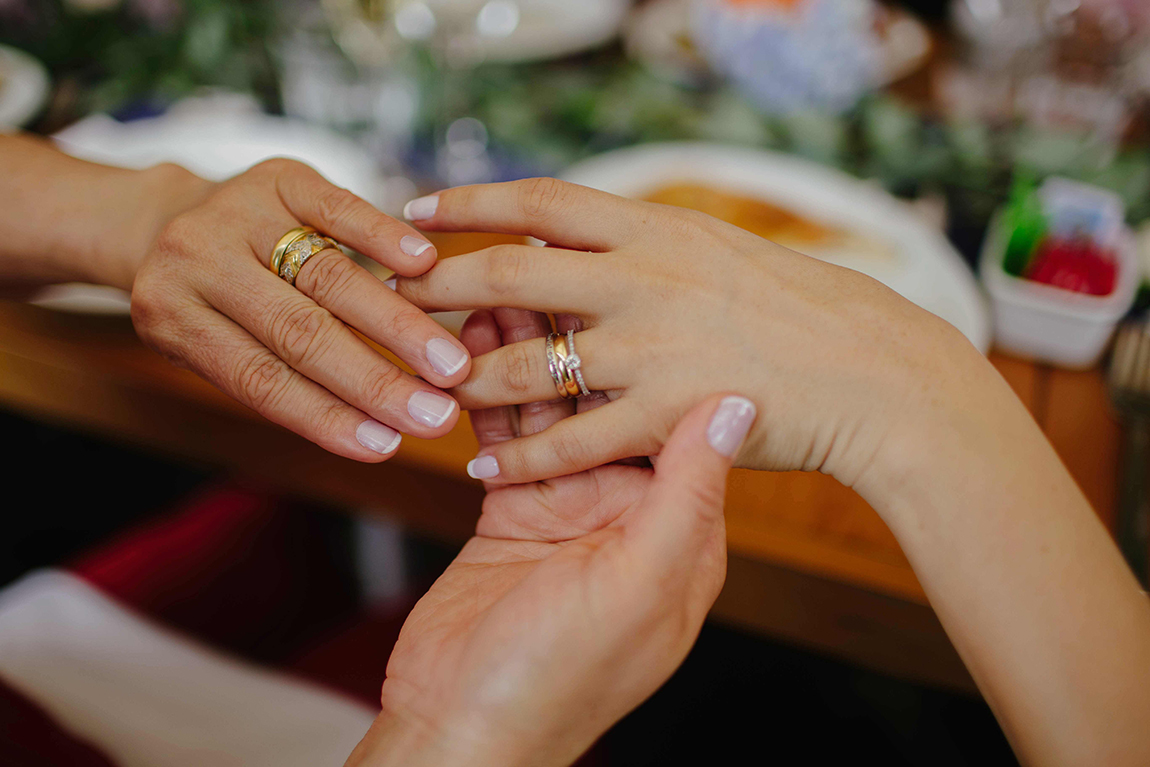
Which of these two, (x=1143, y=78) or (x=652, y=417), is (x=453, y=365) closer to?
(x=652, y=417)

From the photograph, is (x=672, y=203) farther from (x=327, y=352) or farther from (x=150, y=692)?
(x=150, y=692)

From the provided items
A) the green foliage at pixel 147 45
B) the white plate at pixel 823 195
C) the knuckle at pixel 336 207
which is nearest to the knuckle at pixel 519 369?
→ the knuckle at pixel 336 207

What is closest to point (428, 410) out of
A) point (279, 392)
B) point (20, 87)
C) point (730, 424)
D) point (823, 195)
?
point (279, 392)

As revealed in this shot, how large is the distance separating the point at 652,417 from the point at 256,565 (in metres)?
0.65

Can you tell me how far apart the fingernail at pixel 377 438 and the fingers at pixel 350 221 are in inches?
5.7

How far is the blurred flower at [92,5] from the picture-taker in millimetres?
1448

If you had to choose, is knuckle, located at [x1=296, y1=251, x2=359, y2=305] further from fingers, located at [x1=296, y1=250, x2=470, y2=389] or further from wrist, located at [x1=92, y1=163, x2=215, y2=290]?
wrist, located at [x1=92, y1=163, x2=215, y2=290]

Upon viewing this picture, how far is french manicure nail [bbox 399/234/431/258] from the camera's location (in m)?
0.68

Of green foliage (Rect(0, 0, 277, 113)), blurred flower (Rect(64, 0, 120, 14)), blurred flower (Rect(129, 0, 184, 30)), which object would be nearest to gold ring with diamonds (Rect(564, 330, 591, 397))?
green foliage (Rect(0, 0, 277, 113))

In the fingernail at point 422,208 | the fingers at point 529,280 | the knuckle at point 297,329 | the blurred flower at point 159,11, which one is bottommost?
the knuckle at point 297,329

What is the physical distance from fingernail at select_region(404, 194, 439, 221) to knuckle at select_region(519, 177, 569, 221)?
3.4 inches

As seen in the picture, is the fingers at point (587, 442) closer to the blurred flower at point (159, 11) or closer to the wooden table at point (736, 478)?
the wooden table at point (736, 478)

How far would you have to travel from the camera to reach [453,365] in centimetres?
64

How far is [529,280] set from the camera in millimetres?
654
